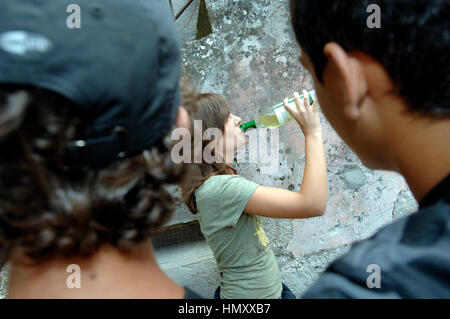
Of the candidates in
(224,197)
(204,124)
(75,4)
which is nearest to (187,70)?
(204,124)

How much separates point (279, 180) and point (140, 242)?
3.19 ft

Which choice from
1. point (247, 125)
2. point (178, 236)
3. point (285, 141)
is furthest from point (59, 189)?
point (178, 236)

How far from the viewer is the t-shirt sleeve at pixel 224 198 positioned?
3.25 ft

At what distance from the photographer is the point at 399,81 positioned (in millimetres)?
521

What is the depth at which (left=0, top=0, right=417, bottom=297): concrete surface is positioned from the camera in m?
1.30

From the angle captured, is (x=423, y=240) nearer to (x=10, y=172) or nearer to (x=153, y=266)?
(x=153, y=266)

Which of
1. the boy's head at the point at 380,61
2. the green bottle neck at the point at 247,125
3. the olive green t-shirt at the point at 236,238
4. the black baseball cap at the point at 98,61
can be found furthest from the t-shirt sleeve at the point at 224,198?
the black baseball cap at the point at 98,61

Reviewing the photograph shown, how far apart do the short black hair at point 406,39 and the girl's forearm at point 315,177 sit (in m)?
0.47

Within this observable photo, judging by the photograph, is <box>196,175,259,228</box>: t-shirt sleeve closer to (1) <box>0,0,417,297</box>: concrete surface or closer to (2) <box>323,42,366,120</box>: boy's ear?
(1) <box>0,0,417,297</box>: concrete surface

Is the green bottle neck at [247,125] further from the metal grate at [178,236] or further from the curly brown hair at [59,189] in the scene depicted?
the curly brown hair at [59,189]

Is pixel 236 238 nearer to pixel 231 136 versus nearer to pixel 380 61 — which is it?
pixel 231 136

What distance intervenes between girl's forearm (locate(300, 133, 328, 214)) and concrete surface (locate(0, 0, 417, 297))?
37cm

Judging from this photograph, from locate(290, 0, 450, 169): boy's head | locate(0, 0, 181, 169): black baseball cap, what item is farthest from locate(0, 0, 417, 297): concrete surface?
locate(0, 0, 181, 169): black baseball cap

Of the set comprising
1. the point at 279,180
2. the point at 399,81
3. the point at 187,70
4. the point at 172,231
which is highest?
the point at 187,70
